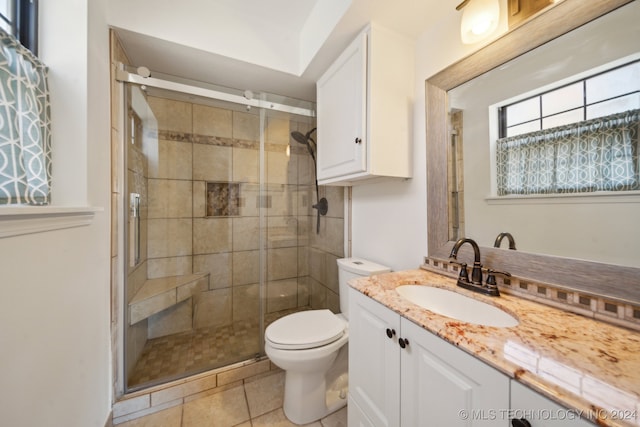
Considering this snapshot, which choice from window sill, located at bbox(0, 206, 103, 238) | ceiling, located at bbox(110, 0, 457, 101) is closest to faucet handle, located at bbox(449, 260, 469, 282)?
ceiling, located at bbox(110, 0, 457, 101)

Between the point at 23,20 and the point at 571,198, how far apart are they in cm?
216

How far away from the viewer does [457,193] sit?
A: 1116 millimetres

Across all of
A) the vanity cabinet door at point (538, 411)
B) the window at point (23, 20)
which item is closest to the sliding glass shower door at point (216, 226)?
the window at point (23, 20)

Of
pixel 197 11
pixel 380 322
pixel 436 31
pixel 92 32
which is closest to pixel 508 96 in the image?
pixel 436 31

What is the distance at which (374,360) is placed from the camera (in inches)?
35.2

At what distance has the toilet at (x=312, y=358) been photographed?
1.20 meters

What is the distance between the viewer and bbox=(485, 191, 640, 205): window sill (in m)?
0.66

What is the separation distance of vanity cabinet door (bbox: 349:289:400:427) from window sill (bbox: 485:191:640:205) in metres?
0.67

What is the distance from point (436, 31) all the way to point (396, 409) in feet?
5.57

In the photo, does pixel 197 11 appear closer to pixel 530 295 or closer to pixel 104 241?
pixel 104 241

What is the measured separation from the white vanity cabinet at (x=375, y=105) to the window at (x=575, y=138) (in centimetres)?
45

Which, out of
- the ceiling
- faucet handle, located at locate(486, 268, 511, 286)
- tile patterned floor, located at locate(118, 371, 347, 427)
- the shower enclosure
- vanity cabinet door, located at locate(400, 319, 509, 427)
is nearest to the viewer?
vanity cabinet door, located at locate(400, 319, 509, 427)

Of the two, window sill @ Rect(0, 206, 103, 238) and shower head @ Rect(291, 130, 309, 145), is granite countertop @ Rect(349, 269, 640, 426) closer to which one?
window sill @ Rect(0, 206, 103, 238)

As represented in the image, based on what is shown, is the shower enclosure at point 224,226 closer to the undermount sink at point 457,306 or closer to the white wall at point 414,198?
the white wall at point 414,198
